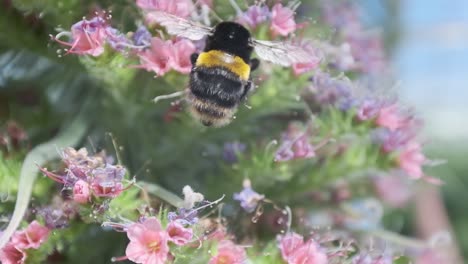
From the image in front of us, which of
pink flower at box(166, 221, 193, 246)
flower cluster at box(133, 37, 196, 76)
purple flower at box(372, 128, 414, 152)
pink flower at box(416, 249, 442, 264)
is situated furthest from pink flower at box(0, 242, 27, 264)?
pink flower at box(416, 249, 442, 264)

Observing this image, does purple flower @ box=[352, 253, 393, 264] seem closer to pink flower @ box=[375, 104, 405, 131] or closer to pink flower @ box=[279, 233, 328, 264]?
pink flower @ box=[279, 233, 328, 264]

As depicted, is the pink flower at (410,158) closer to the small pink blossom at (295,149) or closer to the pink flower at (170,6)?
the small pink blossom at (295,149)

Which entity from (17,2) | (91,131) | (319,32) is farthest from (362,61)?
(17,2)

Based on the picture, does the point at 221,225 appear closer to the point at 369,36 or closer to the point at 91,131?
the point at 91,131

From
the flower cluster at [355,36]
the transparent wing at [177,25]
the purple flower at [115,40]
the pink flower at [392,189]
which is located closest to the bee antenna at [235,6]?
the transparent wing at [177,25]

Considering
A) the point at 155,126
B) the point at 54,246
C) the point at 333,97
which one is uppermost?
the point at 333,97

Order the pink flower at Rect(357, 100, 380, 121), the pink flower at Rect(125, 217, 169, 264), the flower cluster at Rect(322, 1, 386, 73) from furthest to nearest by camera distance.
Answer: the flower cluster at Rect(322, 1, 386, 73) → the pink flower at Rect(357, 100, 380, 121) → the pink flower at Rect(125, 217, 169, 264)

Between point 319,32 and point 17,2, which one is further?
point 319,32

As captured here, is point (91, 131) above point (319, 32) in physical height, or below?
below
